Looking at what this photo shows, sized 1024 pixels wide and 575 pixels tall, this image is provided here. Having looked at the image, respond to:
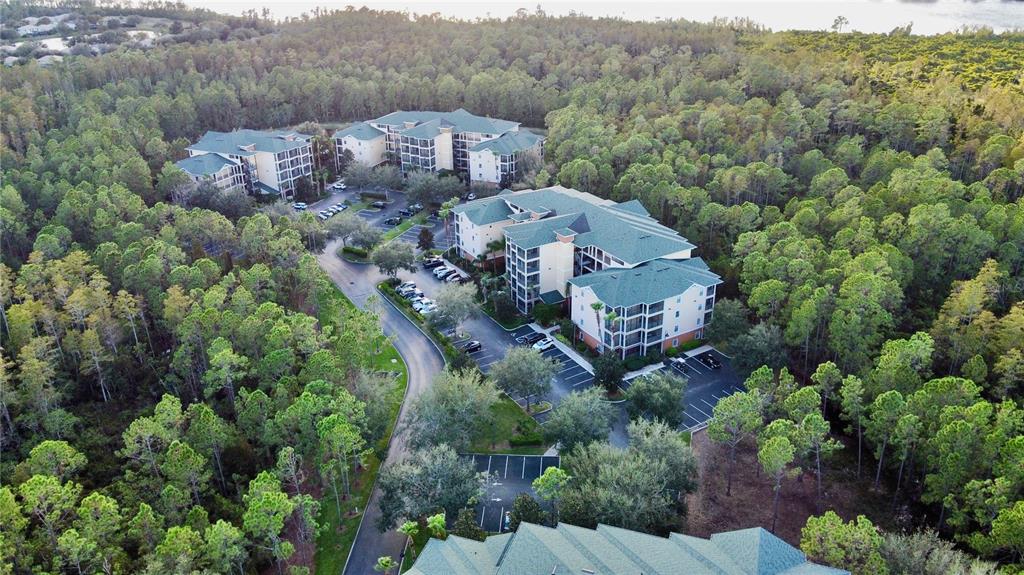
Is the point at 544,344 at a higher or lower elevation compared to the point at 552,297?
lower

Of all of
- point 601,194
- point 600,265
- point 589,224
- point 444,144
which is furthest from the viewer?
point 444,144

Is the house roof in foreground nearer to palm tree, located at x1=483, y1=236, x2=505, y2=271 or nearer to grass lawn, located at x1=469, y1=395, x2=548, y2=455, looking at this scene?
palm tree, located at x1=483, y1=236, x2=505, y2=271

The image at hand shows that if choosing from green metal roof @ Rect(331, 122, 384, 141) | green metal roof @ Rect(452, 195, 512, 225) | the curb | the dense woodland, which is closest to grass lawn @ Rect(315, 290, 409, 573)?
the curb

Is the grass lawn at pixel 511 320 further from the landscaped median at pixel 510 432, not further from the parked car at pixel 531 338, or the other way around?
the landscaped median at pixel 510 432

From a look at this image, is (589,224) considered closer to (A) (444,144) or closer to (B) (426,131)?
(B) (426,131)

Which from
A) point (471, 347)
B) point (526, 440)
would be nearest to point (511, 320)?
point (471, 347)

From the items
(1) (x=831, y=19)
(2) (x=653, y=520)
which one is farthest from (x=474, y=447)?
(1) (x=831, y=19)

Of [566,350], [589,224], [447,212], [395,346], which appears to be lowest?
[395,346]
